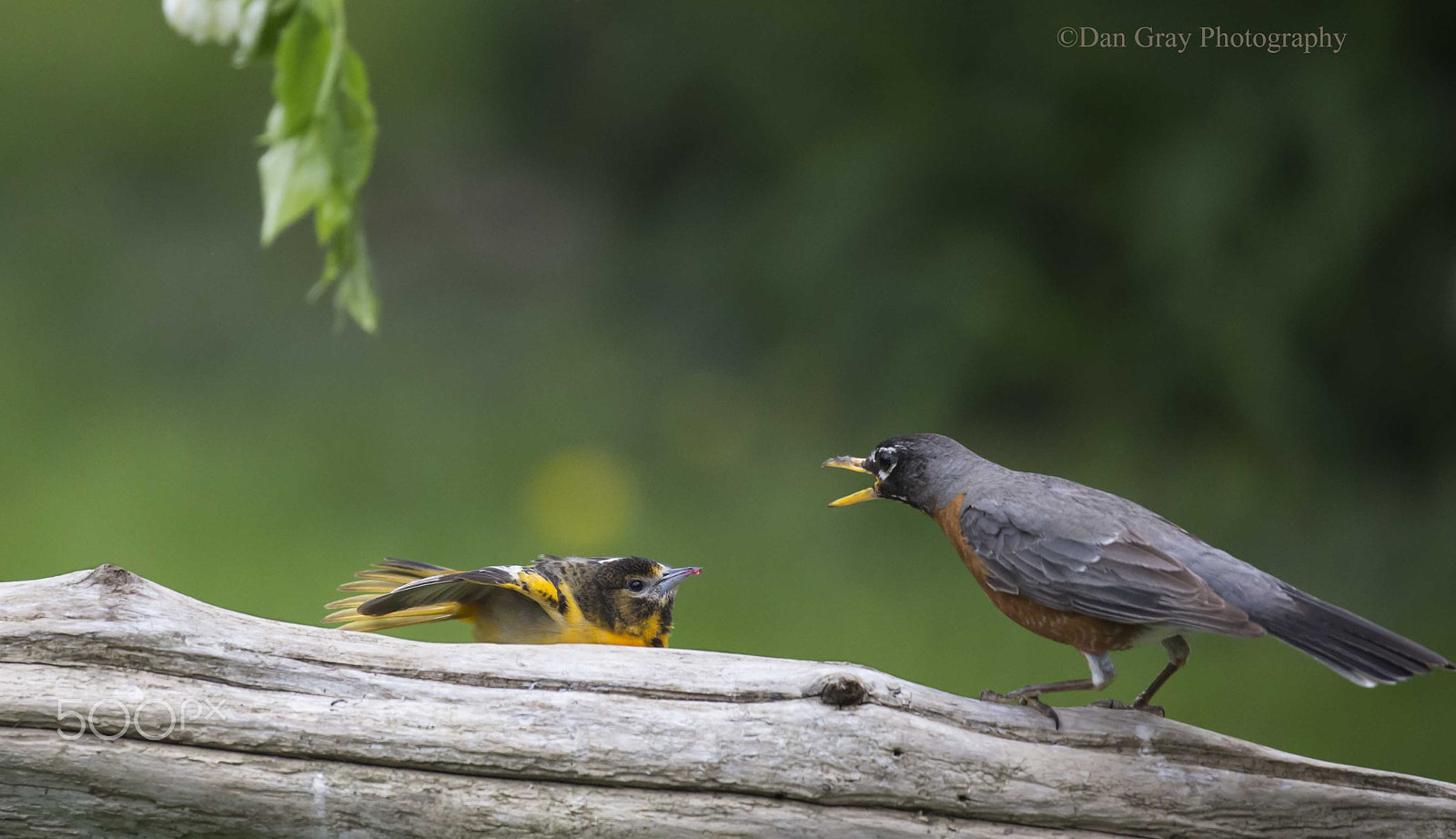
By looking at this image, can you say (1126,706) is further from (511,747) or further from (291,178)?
(291,178)

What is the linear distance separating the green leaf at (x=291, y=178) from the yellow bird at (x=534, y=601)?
1.34 meters

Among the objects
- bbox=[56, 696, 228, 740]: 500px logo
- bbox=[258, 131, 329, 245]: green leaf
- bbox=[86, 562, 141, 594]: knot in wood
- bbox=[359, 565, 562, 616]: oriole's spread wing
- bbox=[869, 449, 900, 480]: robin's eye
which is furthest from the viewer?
bbox=[869, 449, 900, 480]: robin's eye

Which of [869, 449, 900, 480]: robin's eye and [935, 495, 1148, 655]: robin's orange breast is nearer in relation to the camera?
[935, 495, 1148, 655]: robin's orange breast

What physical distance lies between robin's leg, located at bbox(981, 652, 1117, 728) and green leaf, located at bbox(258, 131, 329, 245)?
59.3 inches

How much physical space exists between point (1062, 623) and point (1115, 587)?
0.15m

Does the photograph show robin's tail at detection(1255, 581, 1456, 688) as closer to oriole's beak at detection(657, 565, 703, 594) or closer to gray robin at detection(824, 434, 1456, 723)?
gray robin at detection(824, 434, 1456, 723)

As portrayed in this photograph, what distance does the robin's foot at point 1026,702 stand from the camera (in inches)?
83.2

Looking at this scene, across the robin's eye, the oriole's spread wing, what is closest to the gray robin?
the robin's eye

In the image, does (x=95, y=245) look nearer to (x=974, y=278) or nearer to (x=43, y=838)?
(x=974, y=278)

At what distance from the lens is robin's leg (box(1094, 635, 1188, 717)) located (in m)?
2.19

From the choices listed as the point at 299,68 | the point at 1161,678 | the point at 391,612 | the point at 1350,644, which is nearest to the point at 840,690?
the point at 1161,678

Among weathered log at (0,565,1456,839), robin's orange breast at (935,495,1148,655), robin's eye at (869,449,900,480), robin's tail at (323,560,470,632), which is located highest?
robin's eye at (869,449,900,480)

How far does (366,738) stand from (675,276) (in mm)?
4245

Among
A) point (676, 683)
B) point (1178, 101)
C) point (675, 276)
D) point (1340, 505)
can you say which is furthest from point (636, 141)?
point (676, 683)
